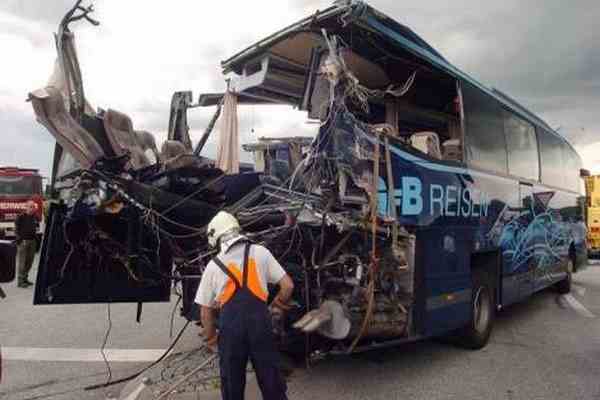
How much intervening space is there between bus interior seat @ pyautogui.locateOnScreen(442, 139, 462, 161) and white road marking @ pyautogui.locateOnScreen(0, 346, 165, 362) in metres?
4.02

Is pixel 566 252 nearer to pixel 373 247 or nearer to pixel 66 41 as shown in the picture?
pixel 373 247

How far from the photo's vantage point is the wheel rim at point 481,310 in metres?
6.20

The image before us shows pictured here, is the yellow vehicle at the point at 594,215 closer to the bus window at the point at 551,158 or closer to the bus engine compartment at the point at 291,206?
the bus window at the point at 551,158

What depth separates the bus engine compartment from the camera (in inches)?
179

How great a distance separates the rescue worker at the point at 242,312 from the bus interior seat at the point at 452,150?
9.26 ft

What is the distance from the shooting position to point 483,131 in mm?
6273

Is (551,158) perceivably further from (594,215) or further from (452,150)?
(594,215)

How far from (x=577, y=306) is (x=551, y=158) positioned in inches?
111

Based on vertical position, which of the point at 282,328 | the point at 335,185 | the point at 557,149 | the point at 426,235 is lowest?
the point at 282,328

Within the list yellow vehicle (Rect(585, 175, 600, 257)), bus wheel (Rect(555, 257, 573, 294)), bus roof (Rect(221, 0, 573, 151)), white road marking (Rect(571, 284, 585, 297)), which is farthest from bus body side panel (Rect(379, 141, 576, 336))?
yellow vehicle (Rect(585, 175, 600, 257))

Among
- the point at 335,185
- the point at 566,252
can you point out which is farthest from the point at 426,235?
the point at 566,252

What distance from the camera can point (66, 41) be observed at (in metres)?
4.75

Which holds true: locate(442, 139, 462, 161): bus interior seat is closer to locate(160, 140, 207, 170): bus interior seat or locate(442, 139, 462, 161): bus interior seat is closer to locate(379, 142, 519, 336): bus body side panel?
locate(379, 142, 519, 336): bus body side panel

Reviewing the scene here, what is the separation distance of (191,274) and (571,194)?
8239 mm
